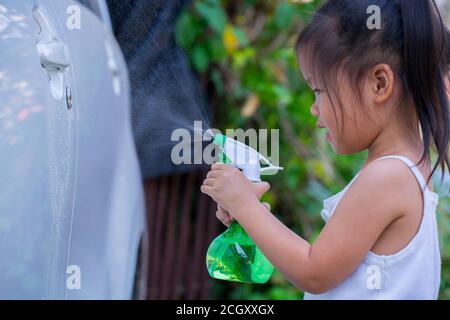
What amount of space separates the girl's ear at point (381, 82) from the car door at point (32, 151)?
2.13ft

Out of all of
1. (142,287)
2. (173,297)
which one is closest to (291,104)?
(173,297)

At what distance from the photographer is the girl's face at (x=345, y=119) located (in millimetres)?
1641

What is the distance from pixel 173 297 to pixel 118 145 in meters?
2.18

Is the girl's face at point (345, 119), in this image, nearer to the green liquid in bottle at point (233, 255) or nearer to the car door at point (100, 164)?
the green liquid in bottle at point (233, 255)

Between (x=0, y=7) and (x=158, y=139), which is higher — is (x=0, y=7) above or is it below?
above

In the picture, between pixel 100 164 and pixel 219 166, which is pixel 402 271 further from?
pixel 100 164

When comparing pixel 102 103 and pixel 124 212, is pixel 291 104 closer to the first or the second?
pixel 124 212

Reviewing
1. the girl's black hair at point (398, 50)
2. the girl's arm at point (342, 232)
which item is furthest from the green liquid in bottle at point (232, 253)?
the girl's black hair at point (398, 50)

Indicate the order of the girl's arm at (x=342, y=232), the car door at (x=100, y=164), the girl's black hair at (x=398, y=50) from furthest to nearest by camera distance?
the car door at (x=100, y=164) → the girl's black hair at (x=398, y=50) → the girl's arm at (x=342, y=232)

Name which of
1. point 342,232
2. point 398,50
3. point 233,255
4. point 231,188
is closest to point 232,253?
point 233,255

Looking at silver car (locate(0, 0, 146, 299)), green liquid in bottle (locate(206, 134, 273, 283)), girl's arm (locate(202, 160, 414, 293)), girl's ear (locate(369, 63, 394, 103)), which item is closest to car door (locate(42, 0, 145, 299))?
silver car (locate(0, 0, 146, 299))

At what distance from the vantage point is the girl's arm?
1.52 m

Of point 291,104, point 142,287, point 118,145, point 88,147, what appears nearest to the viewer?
point 88,147

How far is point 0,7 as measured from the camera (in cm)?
161
